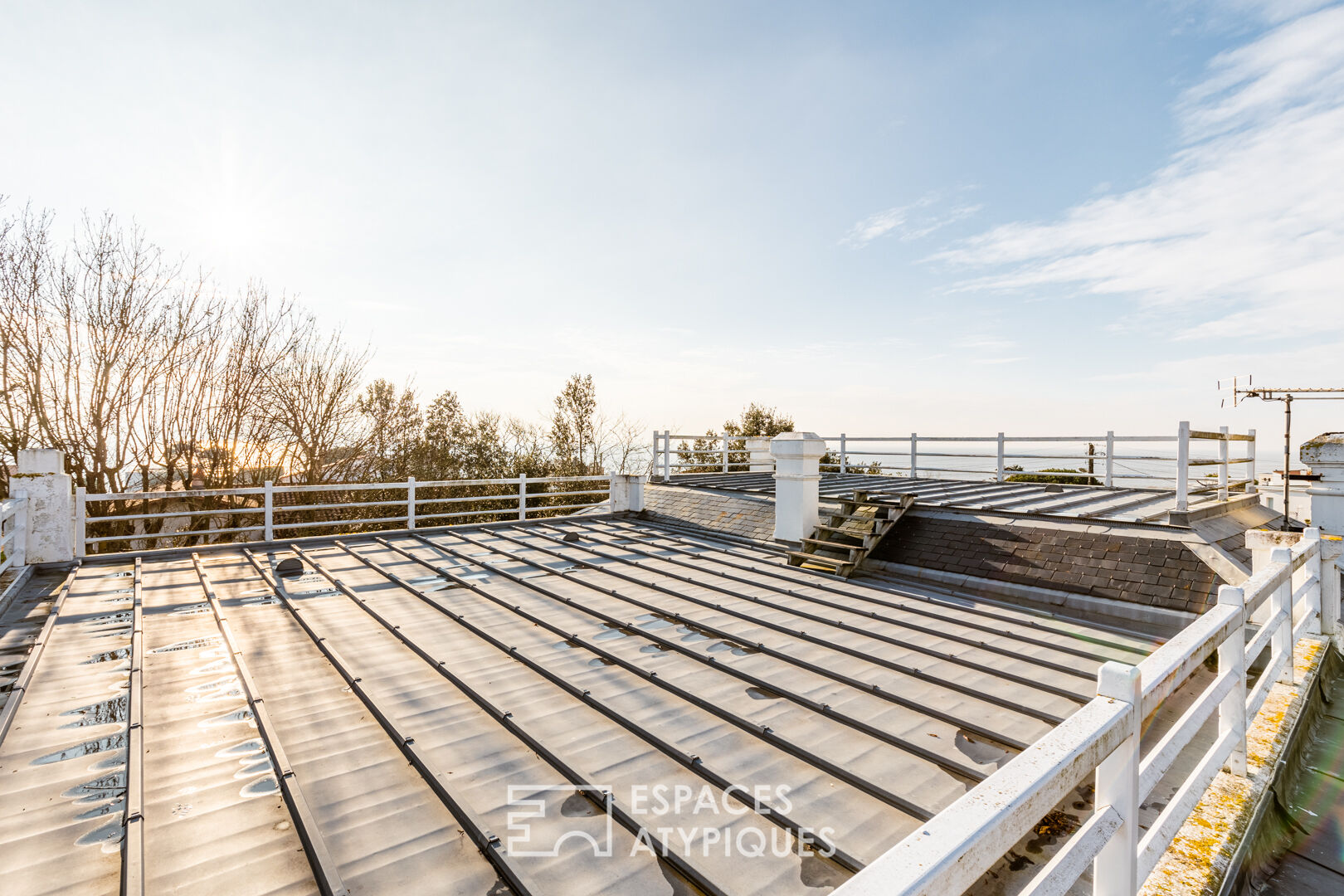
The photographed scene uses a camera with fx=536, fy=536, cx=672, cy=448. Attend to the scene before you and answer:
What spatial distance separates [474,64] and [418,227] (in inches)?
171

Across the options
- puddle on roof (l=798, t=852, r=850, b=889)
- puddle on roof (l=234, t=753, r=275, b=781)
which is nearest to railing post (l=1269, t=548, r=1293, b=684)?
puddle on roof (l=798, t=852, r=850, b=889)

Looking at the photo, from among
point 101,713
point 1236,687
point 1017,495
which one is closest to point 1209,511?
point 1017,495

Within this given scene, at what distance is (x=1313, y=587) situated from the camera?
Result: 4121mm

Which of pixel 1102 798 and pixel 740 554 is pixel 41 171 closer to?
pixel 740 554

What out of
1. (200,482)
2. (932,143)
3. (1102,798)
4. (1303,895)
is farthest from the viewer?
(200,482)

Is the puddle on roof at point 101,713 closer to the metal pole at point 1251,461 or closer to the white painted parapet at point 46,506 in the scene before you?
A: the white painted parapet at point 46,506

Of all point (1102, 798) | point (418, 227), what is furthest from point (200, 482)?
point (1102, 798)

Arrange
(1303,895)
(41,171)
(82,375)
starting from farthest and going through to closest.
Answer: (82,375) < (41,171) < (1303,895)

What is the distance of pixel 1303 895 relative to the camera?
76.7 inches

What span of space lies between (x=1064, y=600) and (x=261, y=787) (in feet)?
21.9

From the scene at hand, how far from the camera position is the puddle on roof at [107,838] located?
230cm

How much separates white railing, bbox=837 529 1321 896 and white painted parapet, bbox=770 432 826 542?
5.44 meters

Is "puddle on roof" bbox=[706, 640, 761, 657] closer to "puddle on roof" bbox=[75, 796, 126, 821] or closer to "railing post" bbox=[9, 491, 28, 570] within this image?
"puddle on roof" bbox=[75, 796, 126, 821]
